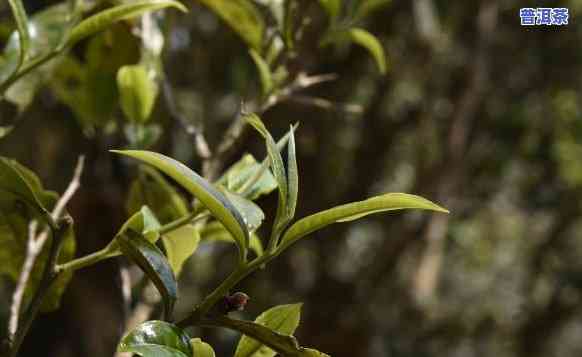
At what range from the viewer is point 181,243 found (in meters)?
0.59

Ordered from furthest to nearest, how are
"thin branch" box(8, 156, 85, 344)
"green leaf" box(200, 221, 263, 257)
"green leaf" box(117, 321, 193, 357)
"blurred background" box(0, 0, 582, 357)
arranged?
"blurred background" box(0, 0, 582, 357), "green leaf" box(200, 221, 263, 257), "thin branch" box(8, 156, 85, 344), "green leaf" box(117, 321, 193, 357)

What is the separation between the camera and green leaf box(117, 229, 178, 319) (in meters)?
0.48

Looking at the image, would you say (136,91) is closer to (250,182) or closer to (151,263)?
(250,182)

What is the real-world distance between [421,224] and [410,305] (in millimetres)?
315

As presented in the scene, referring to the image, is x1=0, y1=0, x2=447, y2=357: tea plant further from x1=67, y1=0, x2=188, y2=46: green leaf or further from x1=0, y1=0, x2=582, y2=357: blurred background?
x1=0, y1=0, x2=582, y2=357: blurred background

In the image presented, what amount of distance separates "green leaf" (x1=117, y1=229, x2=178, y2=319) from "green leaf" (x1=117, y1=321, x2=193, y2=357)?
3cm

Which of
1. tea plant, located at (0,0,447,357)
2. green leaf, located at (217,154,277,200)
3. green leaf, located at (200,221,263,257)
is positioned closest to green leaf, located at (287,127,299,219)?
tea plant, located at (0,0,447,357)

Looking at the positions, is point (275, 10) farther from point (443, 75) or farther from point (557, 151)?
point (557, 151)

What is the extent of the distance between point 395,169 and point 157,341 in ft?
8.98

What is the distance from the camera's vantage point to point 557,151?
3.00 m

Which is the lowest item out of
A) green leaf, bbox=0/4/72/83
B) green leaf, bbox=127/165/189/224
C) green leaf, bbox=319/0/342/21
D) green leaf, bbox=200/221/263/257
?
green leaf, bbox=200/221/263/257

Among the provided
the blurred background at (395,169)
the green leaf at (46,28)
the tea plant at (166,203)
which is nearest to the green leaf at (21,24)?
the tea plant at (166,203)

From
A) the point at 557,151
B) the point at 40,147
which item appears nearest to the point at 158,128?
the point at 40,147

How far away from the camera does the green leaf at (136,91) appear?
0.74 m
